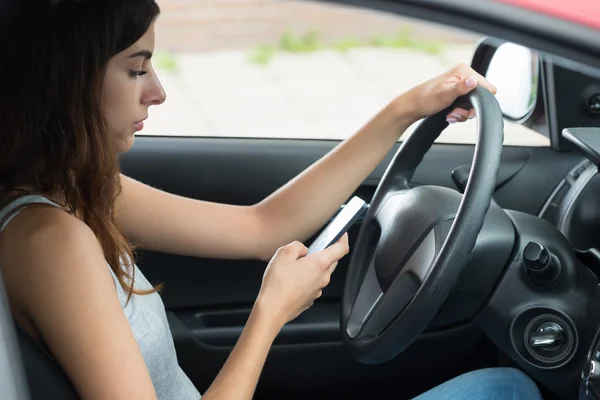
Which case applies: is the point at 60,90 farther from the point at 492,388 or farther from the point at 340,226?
the point at 492,388

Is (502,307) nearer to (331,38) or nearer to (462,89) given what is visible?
(462,89)

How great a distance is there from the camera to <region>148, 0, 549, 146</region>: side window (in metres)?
3.38

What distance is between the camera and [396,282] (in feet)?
4.50

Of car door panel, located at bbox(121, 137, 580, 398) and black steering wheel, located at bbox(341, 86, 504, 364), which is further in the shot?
car door panel, located at bbox(121, 137, 580, 398)

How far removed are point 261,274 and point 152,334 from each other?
2.36 ft

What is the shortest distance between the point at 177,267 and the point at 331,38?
8.56ft

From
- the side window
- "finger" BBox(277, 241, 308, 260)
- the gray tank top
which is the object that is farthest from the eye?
the side window

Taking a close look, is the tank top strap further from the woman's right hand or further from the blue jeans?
the blue jeans

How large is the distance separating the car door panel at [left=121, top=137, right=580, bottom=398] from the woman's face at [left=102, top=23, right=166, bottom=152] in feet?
2.13

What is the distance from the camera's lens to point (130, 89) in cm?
118

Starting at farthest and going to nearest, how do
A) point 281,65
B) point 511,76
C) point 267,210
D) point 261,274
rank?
point 281,65 < point 261,274 < point 511,76 < point 267,210

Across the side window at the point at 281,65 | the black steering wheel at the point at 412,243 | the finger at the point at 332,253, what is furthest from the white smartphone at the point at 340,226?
the side window at the point at 281,65

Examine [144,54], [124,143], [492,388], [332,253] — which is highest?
[144,54]

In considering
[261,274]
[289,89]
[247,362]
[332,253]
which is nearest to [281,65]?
[289,89]
